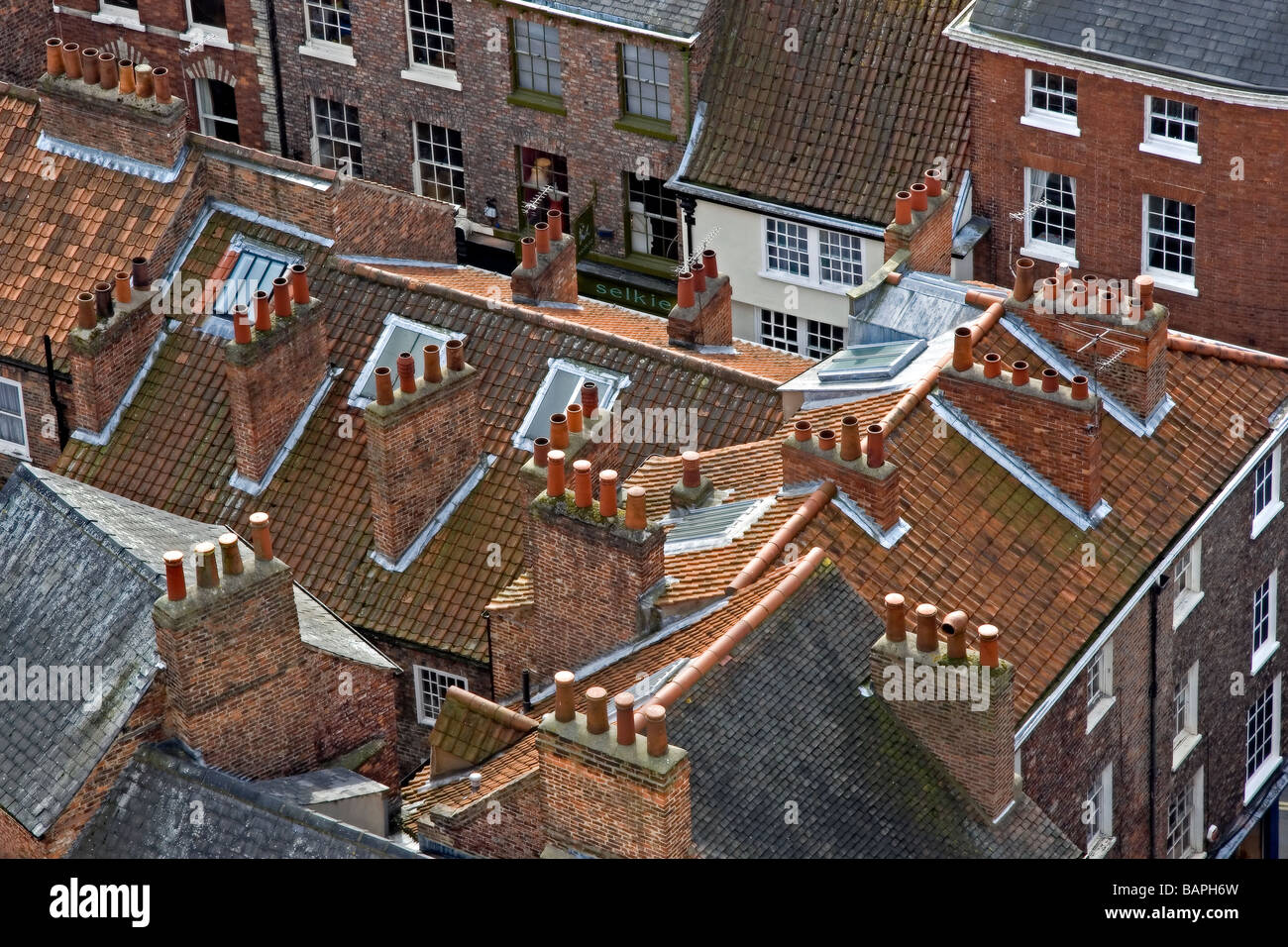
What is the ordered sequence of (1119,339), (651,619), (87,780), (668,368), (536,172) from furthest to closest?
(536,172) → (668,368) → (1119,339) → (651,619) → (87,780)

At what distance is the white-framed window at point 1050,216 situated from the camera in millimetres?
65875

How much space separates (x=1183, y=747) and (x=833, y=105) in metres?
18.6

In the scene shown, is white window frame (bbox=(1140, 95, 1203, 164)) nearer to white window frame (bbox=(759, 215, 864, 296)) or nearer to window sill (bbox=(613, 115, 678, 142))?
white window frame (bbox=(759, 215, 864, 296))

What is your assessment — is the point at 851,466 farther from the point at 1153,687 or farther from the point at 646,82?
the point at 646,82

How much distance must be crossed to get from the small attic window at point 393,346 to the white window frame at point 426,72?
1459cm

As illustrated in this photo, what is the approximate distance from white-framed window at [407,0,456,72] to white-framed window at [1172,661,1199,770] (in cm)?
2562

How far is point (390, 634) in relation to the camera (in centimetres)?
5512

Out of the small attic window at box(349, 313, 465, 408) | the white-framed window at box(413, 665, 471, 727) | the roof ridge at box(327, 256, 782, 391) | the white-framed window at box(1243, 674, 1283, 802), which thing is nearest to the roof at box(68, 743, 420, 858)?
the white-framed window at box(413, 665, 471, 727)

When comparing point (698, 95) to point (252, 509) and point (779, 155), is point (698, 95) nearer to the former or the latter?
point (779, 155)

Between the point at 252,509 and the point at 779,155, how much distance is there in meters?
16.5

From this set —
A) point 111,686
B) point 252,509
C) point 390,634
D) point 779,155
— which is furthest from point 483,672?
point 779,155

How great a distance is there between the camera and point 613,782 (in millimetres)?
42750

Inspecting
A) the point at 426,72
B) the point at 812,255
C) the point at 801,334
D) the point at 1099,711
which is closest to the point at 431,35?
the point at 426,72

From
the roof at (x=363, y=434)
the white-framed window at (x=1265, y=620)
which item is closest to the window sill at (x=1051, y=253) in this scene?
the roof at (x=363, y=434)
